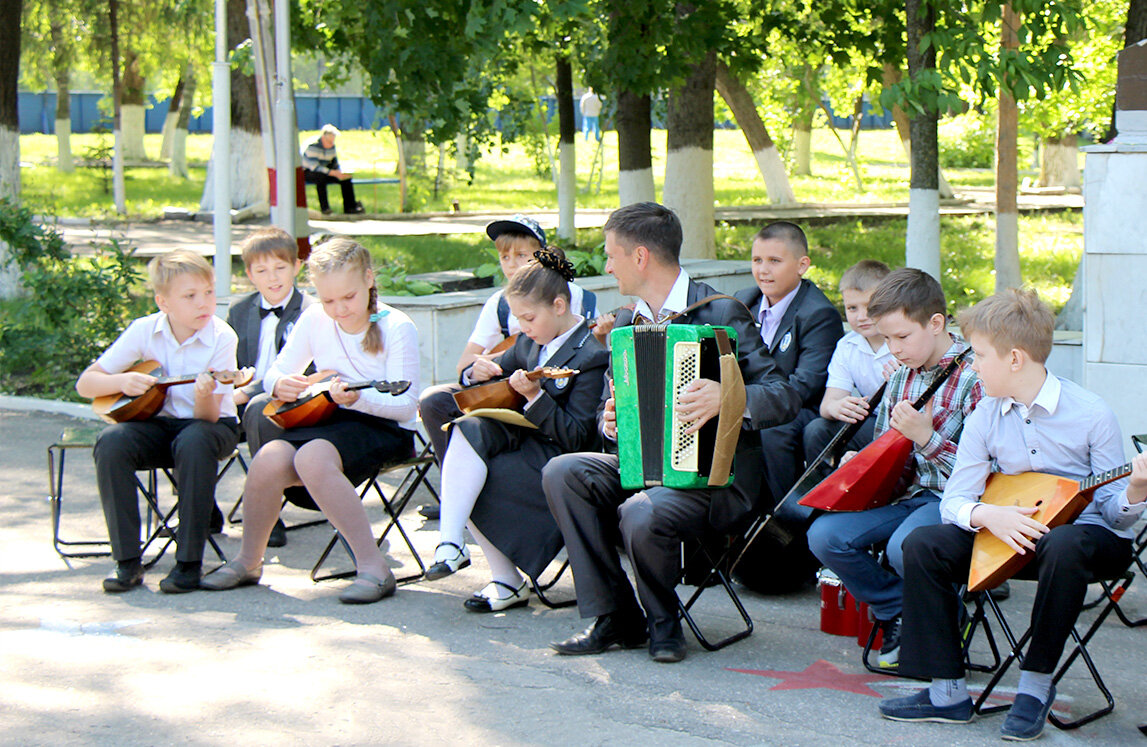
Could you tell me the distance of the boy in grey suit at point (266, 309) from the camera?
5.66 metres

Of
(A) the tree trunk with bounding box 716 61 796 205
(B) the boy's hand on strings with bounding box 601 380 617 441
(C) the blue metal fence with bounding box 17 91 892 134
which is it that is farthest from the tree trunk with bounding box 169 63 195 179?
(B) the boy's hand on strings with bounding box 601 380 617 441

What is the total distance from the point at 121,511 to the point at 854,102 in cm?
2434

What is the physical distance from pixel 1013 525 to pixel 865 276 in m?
1.83

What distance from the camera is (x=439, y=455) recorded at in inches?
206

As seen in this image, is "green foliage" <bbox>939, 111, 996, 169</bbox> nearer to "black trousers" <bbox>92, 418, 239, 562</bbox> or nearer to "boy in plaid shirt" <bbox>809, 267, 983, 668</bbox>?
"boy in plaid shirt" <bbox>809, 267, 983, 668</bbox>

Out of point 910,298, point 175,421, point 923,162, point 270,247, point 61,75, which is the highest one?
point 61,75

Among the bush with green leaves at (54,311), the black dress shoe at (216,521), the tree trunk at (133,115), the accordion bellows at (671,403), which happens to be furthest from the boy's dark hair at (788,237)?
the tree trunk at (133,115)

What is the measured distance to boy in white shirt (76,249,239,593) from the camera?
495cm

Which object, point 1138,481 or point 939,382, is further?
point 939,382

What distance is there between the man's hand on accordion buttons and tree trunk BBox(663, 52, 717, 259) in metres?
7.40

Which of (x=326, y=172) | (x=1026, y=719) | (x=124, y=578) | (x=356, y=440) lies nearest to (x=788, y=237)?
(x=356, y=440)

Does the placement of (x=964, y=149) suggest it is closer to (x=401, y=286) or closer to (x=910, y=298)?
(x=401, y=286)

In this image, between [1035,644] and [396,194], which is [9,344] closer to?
[1035,644]

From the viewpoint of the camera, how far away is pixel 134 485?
501 cm
